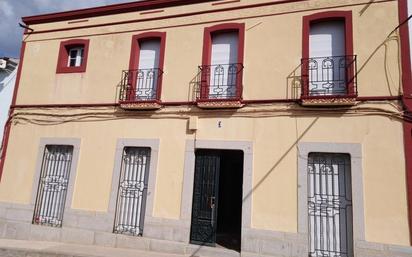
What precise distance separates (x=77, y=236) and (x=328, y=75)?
24.7 ft

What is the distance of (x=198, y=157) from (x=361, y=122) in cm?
385

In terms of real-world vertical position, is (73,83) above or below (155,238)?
above

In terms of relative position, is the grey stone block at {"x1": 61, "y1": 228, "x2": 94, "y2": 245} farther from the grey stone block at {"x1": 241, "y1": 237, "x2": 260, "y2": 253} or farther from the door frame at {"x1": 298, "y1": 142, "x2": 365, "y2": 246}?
the door frame at {"x1": 298, "y1": 142, "x2": 365, "y2": 246}

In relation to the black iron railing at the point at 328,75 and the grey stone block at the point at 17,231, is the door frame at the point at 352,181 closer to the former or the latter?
the black iron railing at the point at 328,75

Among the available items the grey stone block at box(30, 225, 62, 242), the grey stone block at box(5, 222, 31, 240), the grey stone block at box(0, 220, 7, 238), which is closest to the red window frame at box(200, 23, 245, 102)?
the grey stone block at box(30, 225, 62, 242)

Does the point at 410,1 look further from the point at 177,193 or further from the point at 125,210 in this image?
the point at 125,210

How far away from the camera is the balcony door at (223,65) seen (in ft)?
26.7

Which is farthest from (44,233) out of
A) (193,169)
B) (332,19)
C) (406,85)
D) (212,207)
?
(406,85)

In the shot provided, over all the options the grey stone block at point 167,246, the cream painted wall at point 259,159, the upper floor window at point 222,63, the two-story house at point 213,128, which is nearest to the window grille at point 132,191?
the two-story house at point 213,128

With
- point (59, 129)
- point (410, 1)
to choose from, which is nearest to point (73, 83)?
point (59, 129)

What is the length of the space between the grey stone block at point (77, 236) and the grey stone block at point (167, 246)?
5.72 ft

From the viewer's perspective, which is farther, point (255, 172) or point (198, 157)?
point (198, 157)

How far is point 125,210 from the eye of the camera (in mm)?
8328

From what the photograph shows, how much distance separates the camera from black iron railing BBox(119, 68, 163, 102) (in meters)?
8.70
